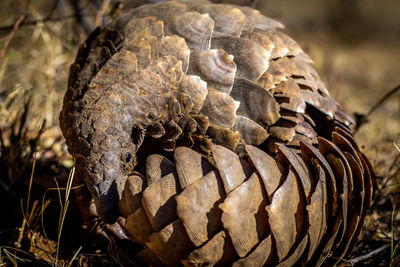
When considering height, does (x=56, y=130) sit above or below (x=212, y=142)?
below

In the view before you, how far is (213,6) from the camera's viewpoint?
1.49 meters

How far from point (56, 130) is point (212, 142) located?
1.67 meters

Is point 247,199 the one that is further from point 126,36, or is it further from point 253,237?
point 126,36

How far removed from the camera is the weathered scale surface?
1082 mm

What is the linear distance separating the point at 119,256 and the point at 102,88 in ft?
1.84

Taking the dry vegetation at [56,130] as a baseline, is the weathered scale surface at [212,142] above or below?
above

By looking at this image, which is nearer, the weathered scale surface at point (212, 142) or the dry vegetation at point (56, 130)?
the weathered scale surface at point (212, 142)

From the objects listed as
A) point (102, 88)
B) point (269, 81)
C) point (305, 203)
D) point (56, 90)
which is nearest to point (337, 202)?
point (305, 203)

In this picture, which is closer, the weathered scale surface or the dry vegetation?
the weathered scale surface

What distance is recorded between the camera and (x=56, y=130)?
266cm

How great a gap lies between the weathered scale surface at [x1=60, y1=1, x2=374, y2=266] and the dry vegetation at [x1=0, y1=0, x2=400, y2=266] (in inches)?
9.6

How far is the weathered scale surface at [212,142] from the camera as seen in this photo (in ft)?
3.55

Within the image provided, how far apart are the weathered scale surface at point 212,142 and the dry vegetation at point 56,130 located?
0.80 ft

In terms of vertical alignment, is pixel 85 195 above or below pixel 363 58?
above
